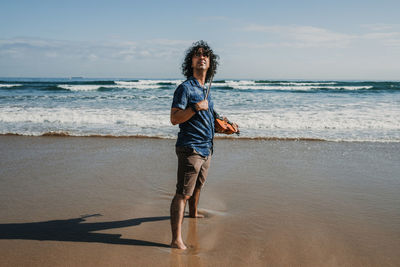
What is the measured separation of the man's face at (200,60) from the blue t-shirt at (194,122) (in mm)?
139

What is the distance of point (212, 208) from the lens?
3854mm

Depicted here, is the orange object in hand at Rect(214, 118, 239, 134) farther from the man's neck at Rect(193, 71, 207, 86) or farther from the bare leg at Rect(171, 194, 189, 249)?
the bare leg at Rect(171, 194, 189, 249)

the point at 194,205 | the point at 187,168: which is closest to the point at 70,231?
the point at 194,205

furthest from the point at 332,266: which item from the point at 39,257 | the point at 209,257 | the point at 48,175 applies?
the point at 48,175

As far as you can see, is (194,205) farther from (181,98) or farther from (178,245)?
(181,98)

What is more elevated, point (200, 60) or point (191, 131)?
point (200, 60)

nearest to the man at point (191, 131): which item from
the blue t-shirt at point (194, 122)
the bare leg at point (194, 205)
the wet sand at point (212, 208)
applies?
the blue t-shirt at point (194, 122)

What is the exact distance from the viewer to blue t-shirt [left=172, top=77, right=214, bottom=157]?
8.62ft

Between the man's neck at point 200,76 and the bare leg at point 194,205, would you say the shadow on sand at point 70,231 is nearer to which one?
the bare leg at point 194,205

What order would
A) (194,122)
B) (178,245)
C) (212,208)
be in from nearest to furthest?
(194,122) → (178,245) → (212,208)

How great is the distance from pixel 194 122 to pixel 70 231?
1687 mm

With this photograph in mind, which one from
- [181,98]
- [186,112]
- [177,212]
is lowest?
[177,212]

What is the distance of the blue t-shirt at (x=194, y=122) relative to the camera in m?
2.63

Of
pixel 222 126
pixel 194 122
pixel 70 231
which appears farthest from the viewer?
pixel 70 231
